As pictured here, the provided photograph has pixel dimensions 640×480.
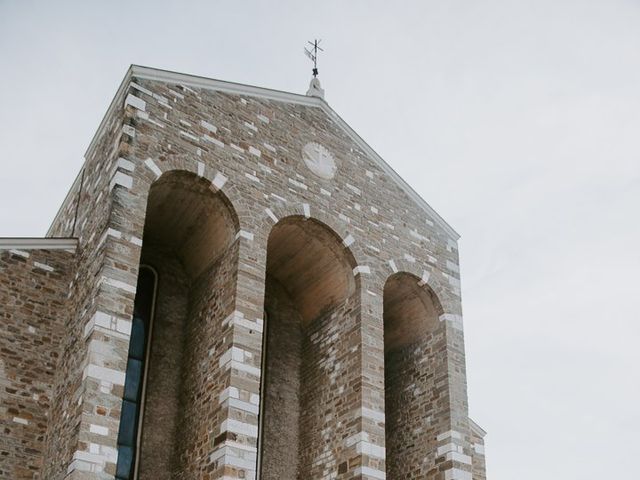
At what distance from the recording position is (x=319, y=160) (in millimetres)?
15828

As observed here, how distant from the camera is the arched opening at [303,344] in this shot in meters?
14.7

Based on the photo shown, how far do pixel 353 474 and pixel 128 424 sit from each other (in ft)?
12.5

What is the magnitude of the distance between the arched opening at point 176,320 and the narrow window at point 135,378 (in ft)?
0.05

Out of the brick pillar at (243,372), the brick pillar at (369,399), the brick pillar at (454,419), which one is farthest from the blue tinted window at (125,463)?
the brick pillar at (454,419)

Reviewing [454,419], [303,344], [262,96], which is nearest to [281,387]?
[303,344]

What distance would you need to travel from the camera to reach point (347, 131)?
16891mm

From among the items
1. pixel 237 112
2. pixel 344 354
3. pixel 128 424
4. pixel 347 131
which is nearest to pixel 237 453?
pixel 128 424

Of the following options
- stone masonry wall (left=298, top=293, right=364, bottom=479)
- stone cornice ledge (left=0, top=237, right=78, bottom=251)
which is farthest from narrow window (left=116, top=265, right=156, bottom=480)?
stone masonry wall (left=298, top=293, right=364, bottom=479)

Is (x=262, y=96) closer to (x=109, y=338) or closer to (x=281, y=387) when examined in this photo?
(x=281, y=387)

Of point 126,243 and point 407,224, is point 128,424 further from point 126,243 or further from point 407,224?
point 407,224

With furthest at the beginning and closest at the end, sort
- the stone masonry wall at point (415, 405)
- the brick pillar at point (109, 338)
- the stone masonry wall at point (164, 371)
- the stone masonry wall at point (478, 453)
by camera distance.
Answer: the stone masonry wall at point (478, 453) → the stone masonry wall at point (415, 405) → the stone masonry wall at point (164, 371) → the brick pillar at point (109, 338)

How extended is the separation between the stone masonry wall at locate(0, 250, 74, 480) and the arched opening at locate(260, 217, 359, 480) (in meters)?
4.01

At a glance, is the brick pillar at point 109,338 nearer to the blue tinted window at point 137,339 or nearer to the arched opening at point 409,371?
the blue tinted window at point 137,339

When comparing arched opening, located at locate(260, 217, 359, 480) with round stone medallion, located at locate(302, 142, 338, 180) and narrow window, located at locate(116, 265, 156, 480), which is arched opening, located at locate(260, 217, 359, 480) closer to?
round stone medallion, located at locate(302, 142, 338, 180)
